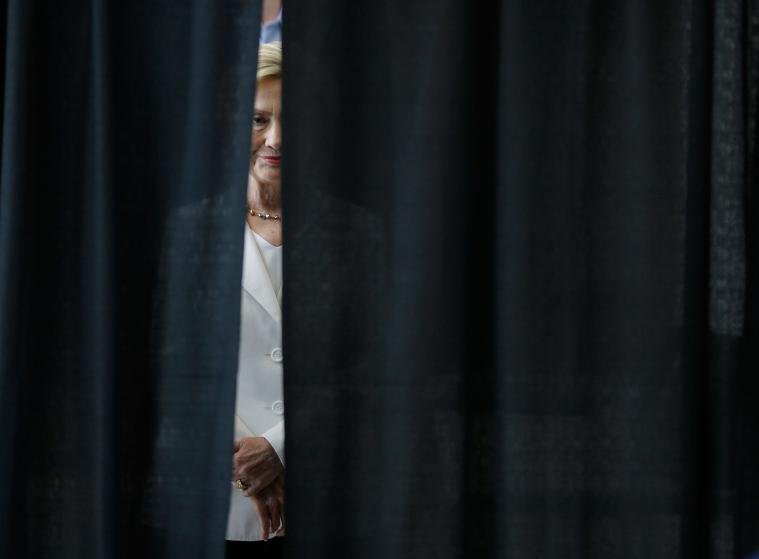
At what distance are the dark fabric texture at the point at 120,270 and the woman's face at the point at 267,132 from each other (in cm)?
24

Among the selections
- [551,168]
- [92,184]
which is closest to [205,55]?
[92,184]

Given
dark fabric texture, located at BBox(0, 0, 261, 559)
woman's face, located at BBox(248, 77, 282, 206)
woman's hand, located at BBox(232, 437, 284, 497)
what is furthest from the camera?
woman's face, located at BBox(248, 77, 282, 206)

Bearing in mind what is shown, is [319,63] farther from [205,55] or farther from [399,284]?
[399,284]

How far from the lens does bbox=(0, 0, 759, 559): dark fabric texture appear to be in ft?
5.31

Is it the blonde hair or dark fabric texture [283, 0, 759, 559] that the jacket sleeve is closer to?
dark fabric texture [283, 0, 759, 559]

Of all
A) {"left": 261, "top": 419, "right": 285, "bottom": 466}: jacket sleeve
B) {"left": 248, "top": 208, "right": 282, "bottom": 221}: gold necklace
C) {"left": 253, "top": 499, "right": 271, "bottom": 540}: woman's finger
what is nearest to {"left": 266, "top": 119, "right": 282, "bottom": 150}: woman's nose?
{"left": 248, "top": 208, "right": 282, "bottom": 221}: gold necklace

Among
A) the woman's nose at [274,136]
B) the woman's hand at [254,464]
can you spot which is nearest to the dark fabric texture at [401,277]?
the woman's hand at [254,464]

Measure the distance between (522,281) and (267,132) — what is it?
60 cm

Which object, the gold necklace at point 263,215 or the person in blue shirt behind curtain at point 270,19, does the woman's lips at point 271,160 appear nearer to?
the gold necklace at point 263,215

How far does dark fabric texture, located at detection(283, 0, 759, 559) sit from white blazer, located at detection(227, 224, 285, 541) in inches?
8.9

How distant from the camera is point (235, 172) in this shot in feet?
5.28

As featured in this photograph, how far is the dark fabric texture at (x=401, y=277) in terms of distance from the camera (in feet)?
5.31

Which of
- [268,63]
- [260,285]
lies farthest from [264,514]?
[268,63]

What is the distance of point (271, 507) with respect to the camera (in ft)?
5.90
